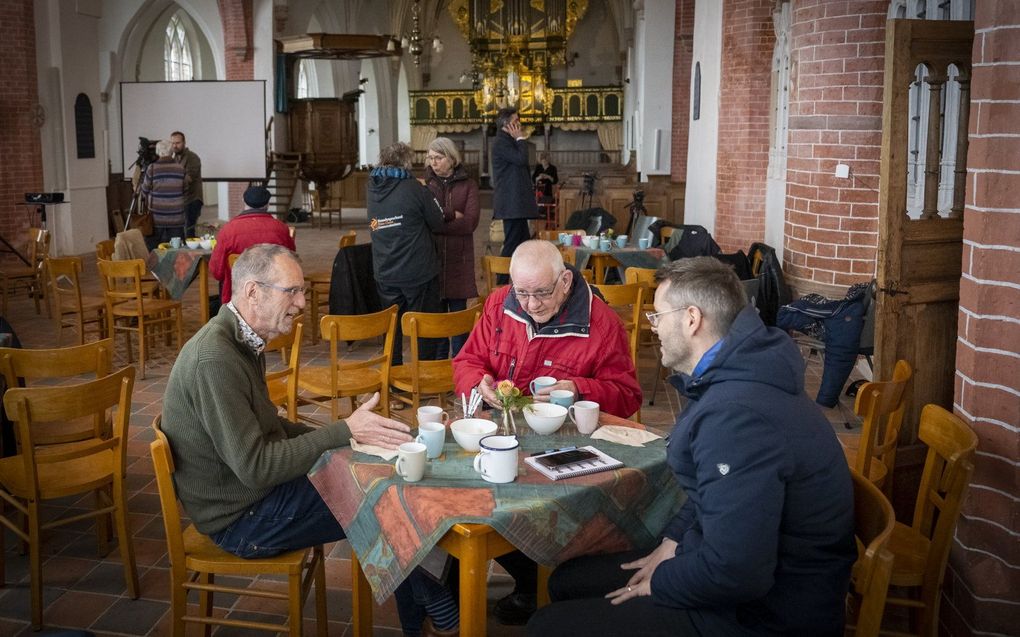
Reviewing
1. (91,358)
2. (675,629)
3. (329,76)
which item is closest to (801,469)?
(675,629)

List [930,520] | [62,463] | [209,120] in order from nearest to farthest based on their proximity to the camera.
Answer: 1. [930,520]
2. [62,463]
3. [209,120]

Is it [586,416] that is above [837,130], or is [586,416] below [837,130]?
below

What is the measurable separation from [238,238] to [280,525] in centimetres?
426

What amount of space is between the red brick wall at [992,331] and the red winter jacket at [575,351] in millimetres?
1171

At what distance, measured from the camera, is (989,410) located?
289cm

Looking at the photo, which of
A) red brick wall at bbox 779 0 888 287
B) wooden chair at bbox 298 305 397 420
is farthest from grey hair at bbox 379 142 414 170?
red brick wall at bbox 779 0 888 287

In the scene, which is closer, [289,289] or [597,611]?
[597,611]

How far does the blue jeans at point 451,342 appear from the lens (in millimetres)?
6098

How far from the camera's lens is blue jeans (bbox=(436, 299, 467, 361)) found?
20.0 ft

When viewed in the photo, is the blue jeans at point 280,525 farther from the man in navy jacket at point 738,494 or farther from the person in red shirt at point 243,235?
the person in red shirt at point 243,235

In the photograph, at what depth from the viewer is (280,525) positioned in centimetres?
295

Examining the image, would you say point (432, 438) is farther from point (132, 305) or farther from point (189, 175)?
point (189, 175)

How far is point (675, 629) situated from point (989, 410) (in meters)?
1.29

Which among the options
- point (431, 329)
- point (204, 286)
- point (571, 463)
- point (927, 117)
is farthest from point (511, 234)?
point (571, 463)
